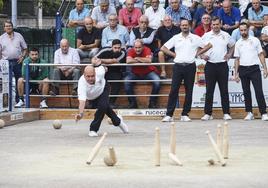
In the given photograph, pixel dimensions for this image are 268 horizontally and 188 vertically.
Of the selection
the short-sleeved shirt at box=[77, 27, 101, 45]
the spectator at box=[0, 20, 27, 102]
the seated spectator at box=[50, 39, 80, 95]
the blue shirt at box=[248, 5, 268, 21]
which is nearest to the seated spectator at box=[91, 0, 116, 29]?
the short-sleeved shirt at box=[77, 27, 101, 45]

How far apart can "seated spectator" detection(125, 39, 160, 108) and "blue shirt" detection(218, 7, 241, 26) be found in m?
2.08

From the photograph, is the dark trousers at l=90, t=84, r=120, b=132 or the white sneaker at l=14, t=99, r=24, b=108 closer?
the dark trousers at l=90, t=84, r=120, b=132

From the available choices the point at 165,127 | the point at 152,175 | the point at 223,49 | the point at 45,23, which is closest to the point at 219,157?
the point at 152,175

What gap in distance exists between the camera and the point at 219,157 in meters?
12.2

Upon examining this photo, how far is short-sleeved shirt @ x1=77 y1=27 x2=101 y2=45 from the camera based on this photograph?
21.5 metres

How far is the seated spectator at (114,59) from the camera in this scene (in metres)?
20.5

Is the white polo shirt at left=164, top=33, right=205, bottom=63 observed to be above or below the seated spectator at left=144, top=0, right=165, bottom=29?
below

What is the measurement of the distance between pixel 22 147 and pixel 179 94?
6947mm

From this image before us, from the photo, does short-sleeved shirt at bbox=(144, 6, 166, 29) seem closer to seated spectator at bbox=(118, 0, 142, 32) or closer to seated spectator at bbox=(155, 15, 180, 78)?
seated spectator at bbox=(118, 0, 142, 32)

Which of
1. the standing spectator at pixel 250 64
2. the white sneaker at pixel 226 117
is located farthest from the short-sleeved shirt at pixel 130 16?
the white sneaker at pixel 226 117

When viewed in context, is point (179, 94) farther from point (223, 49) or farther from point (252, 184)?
point (252, 184)

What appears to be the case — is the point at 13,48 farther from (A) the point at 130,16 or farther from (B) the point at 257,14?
(B) the point at 257,14

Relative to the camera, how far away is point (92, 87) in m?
16.4

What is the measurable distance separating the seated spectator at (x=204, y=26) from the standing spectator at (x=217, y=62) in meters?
0.54
